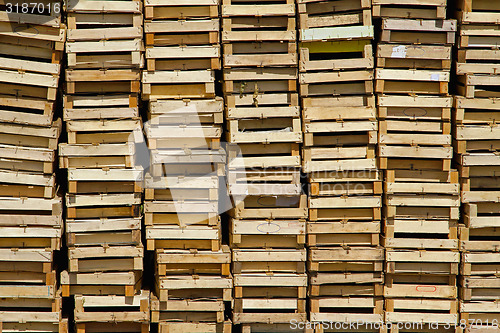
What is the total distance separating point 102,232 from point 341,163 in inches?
131

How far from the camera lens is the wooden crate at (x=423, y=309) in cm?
874

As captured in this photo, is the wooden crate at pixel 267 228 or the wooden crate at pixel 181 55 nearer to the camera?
the wooden crate at pixel 181 55

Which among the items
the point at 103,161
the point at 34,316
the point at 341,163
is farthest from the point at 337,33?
the point at 34,316

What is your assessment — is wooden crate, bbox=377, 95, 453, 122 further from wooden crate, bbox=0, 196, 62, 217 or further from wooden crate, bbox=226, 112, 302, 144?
wooden crate, bbox=0, 196, 62, 217

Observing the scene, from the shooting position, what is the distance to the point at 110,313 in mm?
8586

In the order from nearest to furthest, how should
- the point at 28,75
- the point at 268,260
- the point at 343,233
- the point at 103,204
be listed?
the point at 28,75 → the point at 103,204 → the point at 268,260 → the point at 343,233

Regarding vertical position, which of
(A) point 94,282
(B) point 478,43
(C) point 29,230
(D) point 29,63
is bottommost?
(A) point 94,282

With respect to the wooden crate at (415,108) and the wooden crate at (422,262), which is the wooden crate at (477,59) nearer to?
the wooden crate at (415,108)

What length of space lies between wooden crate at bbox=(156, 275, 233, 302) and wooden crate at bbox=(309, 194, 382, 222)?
1.50 m

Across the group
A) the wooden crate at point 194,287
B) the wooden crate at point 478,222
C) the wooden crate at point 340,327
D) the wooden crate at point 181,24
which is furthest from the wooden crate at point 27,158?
the wooden crate at point 478,222

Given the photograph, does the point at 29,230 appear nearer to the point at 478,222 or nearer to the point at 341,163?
the point at 341,163

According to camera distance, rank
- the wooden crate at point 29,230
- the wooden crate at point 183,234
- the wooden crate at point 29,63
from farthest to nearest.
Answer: the wooden crate at point 183,234 → the wooden crate at point 29,230 → the wooden crate at point 29,63

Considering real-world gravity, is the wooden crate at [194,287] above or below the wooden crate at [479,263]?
below

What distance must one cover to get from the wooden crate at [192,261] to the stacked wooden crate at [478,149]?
10.7 feet
